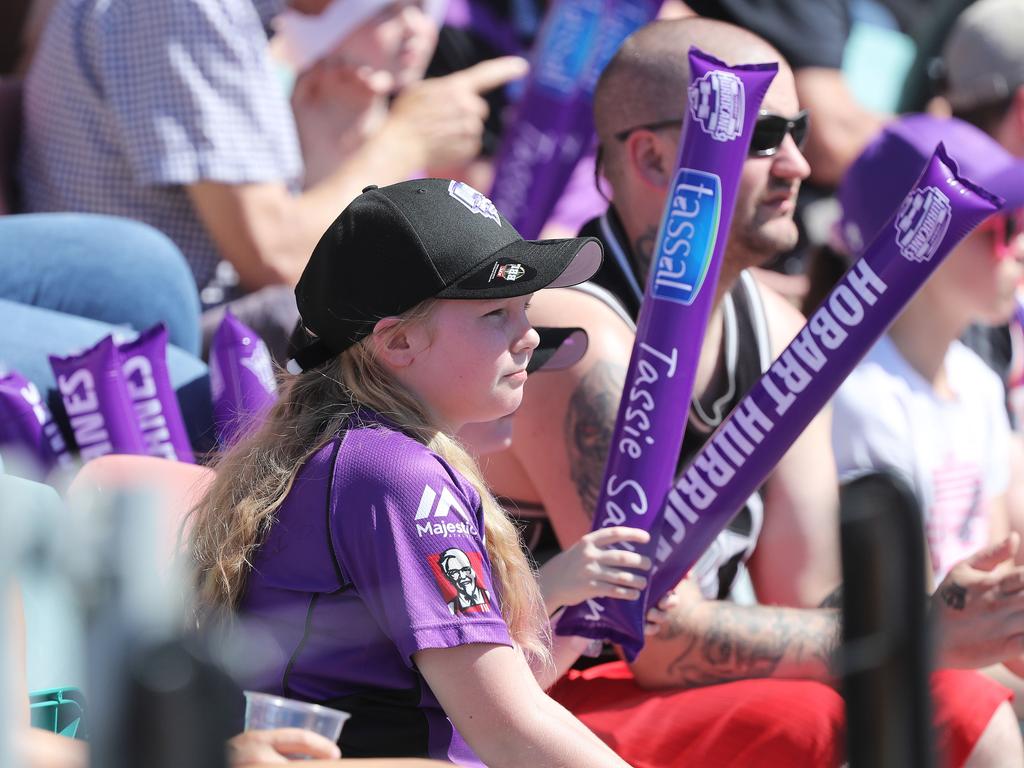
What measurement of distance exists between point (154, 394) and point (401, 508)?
37.6 inches

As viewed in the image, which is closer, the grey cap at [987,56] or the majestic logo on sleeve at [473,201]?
the majestic logo on sleeve at [473,201]

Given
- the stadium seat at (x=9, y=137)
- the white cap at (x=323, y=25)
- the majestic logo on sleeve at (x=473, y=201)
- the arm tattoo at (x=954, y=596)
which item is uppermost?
the majestic logo on sleeve at (x=473, y=201)

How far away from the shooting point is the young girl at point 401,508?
1.67 meters

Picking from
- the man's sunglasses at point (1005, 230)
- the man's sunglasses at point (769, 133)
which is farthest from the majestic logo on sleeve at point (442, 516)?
the man's sunglasses at point (1005, 230)

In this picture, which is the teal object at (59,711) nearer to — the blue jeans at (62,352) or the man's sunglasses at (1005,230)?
the blue jeans at (62,352)

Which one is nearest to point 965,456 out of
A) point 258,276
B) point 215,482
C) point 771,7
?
point 258,276

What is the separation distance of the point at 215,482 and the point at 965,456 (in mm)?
1807

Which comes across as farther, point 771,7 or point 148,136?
point 771,7

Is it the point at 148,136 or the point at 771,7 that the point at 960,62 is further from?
the point at 148,136

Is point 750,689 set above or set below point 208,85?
below

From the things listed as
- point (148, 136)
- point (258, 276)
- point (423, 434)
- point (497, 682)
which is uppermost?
point (423, 434)

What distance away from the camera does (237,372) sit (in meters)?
2.59

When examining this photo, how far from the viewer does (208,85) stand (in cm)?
319

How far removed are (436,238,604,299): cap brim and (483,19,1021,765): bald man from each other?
0.51m
